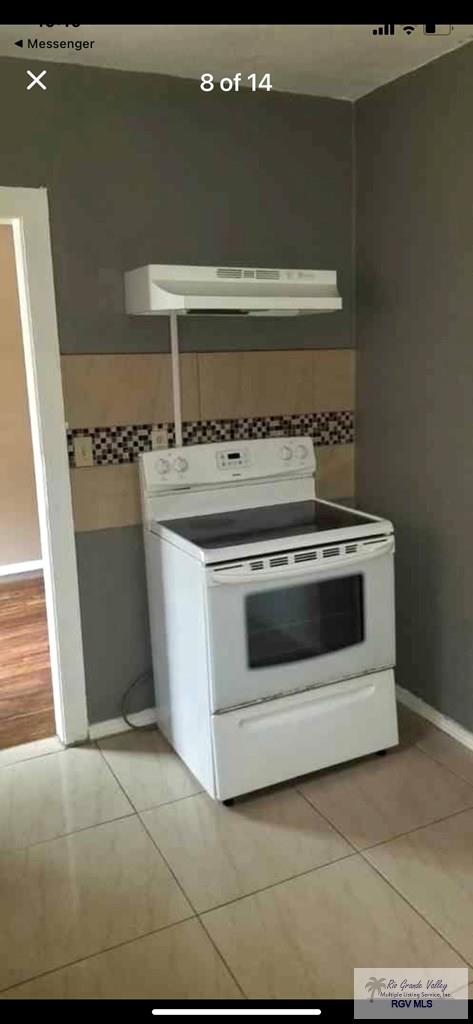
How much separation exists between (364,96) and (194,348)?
1.06m

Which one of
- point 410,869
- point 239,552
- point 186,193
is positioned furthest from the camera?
point 186,193

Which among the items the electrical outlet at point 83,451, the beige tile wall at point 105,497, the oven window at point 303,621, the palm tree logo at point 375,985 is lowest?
the palm tree logo at point 375,985

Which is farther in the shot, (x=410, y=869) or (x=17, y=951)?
(x=410, y=869)

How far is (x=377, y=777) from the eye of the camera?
2.40 meters

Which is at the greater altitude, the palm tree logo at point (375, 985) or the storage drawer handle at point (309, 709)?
the storage drawer handle at point (309, 709)

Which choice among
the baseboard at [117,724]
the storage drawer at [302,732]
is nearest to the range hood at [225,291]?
the storage drawer at [302,732]

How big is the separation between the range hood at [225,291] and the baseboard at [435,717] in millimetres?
1440

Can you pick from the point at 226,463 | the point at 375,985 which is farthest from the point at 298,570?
the point at 375,985

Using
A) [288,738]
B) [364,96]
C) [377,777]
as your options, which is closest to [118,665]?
[288,738]

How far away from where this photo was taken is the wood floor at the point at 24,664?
2.82 m

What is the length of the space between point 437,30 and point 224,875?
2352 mm

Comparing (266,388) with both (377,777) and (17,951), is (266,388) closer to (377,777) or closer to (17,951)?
(377,777)

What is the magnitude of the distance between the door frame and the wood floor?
0.69 ft

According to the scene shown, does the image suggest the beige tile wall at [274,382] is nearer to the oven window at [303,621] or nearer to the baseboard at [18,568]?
the oven window at [303,621]
